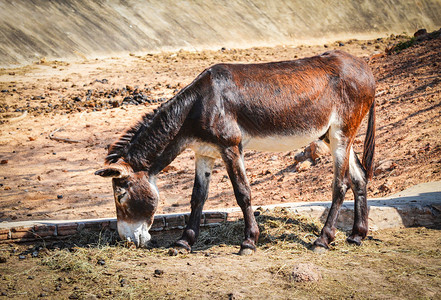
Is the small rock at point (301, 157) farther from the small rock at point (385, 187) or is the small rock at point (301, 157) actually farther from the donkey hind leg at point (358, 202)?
the donkey hind leg at point (358, 202)

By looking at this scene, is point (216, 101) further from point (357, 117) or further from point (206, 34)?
point (206, 34)

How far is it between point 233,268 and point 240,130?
1.53m

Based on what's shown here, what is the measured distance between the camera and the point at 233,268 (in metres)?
4.67

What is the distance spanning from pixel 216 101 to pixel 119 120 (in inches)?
300

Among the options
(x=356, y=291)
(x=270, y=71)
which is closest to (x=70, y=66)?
(x=270, y=71)

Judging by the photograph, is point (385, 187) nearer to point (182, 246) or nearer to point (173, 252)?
point (182, 246)

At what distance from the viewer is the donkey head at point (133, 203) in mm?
5199

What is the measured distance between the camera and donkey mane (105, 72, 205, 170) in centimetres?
528

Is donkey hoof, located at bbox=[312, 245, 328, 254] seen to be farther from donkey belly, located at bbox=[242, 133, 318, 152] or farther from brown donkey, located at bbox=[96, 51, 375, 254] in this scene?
donkey belly, located at bbox=[242, 133, 318, 152]

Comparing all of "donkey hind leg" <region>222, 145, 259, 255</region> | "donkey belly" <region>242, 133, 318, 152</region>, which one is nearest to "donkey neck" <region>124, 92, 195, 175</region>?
"donkey hind leg" <region>222, 145, 259, 255</region>

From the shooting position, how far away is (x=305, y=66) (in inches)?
226

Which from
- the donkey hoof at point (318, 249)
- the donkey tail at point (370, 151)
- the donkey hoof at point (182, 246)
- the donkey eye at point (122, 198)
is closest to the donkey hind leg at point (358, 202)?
the donkey tail at point (370, 151)

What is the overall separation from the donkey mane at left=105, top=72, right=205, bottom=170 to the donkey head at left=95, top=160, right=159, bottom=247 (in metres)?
0.13

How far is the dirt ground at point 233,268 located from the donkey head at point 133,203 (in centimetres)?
19
